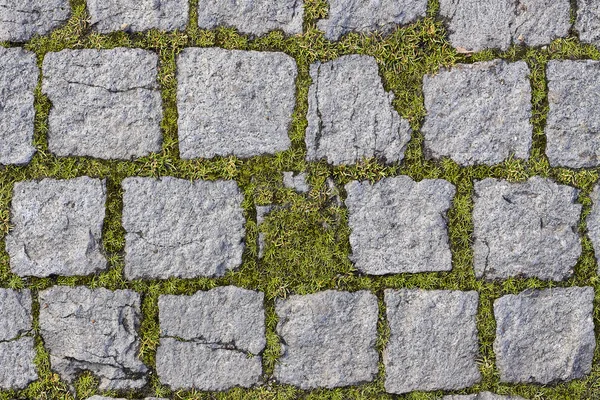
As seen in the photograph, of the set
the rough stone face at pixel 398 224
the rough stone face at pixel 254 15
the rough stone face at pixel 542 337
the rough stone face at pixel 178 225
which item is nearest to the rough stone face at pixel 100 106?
the rough stone face at pixel 178 225

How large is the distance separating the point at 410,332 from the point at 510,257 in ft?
2.05

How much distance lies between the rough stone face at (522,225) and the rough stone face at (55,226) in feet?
6.15

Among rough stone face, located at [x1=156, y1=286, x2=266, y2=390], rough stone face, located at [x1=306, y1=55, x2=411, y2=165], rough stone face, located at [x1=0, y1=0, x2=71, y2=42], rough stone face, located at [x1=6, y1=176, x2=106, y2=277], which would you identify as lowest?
rough stone face, located at [x1=156, y1=286, x2=266, y2=390]

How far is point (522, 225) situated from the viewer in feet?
9.37

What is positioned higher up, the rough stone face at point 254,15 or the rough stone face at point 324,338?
the rough stone face at point 254,15

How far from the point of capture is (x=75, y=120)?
2.80 meters

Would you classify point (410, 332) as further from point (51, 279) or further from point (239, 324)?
point (51, 279)

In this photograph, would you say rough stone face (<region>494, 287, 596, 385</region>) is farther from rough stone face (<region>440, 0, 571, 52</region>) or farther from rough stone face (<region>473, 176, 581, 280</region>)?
rough stone face (<region>440, 0, 571, 52</region>)

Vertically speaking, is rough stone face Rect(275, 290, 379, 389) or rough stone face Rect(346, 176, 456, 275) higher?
rough stone face Rect(346, 176, 456, 275)

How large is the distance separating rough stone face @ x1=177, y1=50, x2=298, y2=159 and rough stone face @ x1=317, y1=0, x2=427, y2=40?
0.39 metres

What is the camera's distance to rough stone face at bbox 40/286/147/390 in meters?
2.79

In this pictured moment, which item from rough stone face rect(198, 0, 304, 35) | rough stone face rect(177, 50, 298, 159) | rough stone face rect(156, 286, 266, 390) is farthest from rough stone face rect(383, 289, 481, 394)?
rough stone face rect(198, 0, 304, 35)

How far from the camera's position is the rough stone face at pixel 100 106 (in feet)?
9.19

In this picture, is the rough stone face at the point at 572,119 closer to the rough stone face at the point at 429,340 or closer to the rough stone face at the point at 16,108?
the rough stone face at the point at 429,340
